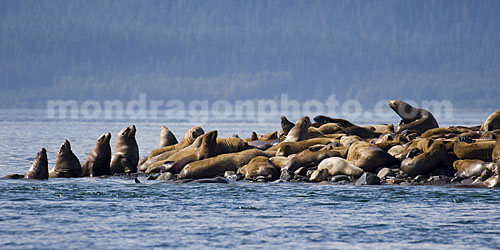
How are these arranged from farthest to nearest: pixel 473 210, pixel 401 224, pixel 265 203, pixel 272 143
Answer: pixel 272 143 → pixel 265 203 → pixel 473 210 → pixel 401 224

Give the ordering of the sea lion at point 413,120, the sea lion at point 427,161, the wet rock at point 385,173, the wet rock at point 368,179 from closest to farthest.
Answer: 1. the wet rock at point 368,179
2. the sea lion at point 427,161
3. the wet rock at point 385,173
4. the sea lion at point 413,120

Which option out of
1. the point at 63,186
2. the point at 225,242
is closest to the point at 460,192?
the point at 225,242

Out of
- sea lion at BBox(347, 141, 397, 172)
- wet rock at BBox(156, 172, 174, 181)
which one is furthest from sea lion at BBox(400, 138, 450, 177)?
wet rock at BBox(156, 172, 174, 181)

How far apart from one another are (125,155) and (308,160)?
5.83m

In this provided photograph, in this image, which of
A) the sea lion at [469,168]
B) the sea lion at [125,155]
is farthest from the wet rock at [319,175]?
the sea lion at [125,155]

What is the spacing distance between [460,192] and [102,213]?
7.48 meters

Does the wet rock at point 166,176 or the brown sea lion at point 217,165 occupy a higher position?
the brown sea lion at point 217,165

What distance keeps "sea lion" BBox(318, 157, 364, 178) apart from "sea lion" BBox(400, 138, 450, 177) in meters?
1.12

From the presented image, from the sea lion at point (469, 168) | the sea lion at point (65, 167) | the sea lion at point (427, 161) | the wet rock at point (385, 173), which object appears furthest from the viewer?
the sea lion at point (65, 167)

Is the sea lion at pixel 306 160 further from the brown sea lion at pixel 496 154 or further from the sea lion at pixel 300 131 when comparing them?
the brown sea lion at pixel 496 154

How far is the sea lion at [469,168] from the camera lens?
18.0m

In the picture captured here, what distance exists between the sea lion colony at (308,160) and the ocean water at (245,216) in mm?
759

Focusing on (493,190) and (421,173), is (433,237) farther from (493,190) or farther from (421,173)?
(421,173)

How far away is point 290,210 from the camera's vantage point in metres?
15.1
